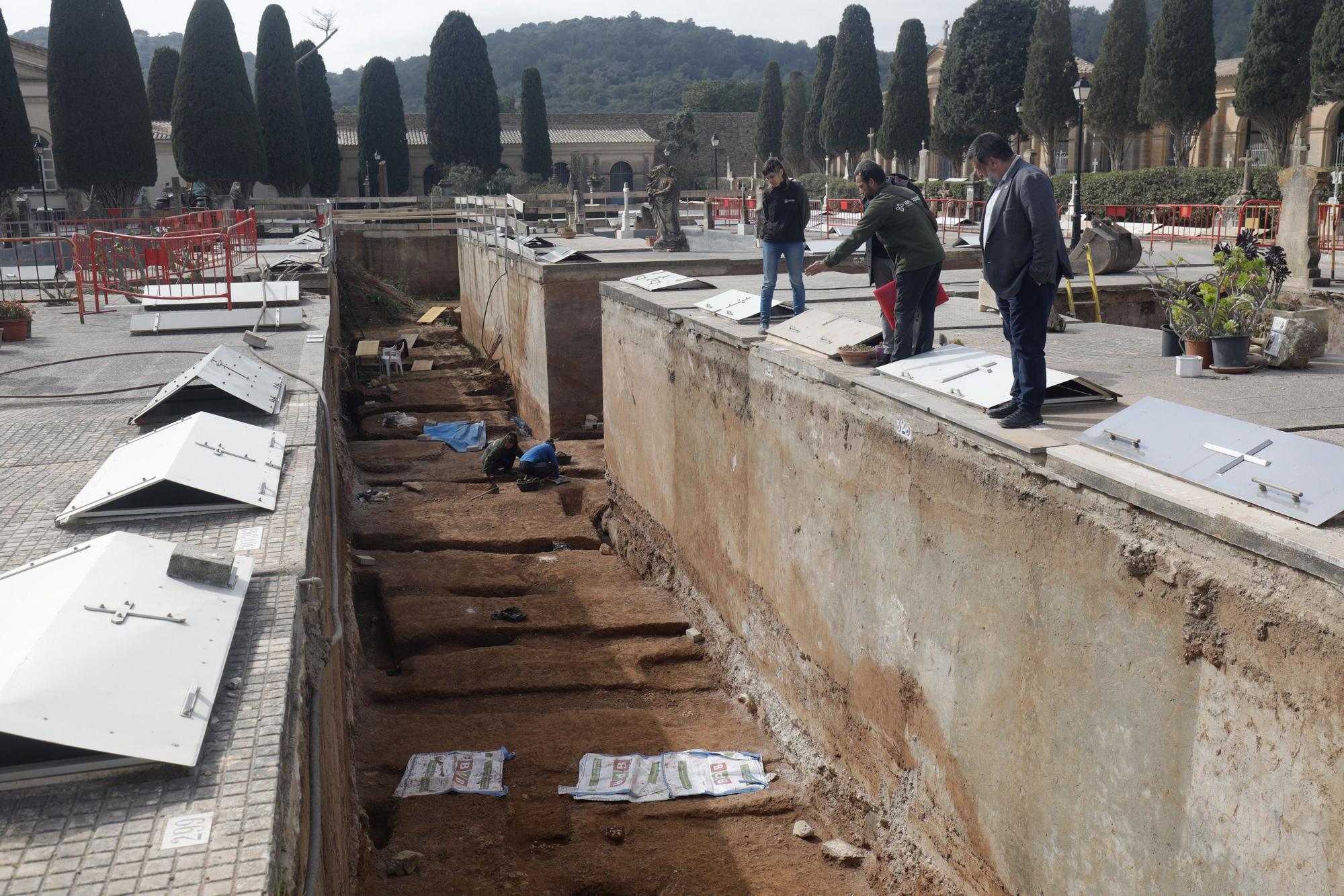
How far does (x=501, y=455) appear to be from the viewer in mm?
13727

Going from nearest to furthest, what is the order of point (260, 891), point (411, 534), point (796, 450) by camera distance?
1. point (260, 891)
2. point (796, 450)
3. point (411, 534)

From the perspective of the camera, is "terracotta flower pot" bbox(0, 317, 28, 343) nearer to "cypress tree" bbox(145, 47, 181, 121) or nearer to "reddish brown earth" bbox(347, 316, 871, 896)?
"reddish brown earth" bbox(347, 316, 871, 896)

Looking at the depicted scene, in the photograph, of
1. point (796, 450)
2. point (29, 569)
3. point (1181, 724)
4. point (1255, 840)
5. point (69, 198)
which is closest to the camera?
point (1255, 840)

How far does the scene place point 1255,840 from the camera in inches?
150

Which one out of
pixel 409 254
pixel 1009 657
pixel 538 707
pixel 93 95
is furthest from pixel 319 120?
pixel 1009 657

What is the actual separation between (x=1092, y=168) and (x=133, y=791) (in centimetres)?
4889

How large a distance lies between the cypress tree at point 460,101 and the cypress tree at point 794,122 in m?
16.1

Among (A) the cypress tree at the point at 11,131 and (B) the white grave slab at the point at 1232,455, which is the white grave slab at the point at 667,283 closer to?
(B) the white grave slab at the point at 1232,455

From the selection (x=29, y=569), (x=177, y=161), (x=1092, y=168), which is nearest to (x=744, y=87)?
(x=1092, y=168)

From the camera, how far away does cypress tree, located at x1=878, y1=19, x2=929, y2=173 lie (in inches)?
1790

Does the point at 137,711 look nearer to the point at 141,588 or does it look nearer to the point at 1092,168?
the point at 141,588

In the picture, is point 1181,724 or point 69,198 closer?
point 1181,724

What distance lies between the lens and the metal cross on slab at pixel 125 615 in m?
3.97

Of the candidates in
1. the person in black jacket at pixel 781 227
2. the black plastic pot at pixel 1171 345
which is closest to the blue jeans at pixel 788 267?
the person in black jacket at pixel 781 227
